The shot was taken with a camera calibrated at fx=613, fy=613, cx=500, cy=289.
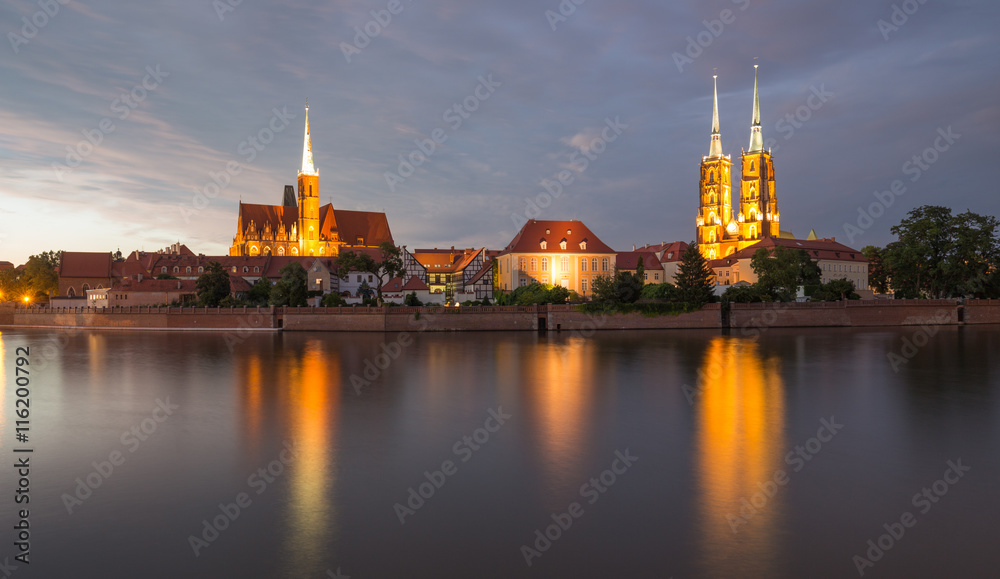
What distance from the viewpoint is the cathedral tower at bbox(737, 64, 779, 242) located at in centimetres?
10656

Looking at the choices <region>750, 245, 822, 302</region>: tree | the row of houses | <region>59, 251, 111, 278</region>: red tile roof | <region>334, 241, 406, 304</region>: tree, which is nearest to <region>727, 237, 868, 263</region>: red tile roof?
the row of houses

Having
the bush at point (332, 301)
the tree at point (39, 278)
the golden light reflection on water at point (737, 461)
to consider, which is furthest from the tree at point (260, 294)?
the golden light reflection on water at point (737, 461)

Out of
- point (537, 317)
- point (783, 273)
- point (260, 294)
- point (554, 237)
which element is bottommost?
point (537, 317)

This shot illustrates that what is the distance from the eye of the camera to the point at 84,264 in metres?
75.9

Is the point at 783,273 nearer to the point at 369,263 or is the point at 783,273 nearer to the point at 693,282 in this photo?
the point at 693,282

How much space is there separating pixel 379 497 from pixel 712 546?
5.40 meters

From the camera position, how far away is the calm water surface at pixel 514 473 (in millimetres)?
8125

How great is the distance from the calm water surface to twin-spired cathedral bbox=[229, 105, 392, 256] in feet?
251

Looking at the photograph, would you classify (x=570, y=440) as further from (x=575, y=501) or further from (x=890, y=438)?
(x=890, y=438)

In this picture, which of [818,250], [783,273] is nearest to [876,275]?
[818,250]

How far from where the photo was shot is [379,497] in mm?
10492

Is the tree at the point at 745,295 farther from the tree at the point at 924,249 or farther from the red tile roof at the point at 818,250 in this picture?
the red tile roof at the point at 818,250

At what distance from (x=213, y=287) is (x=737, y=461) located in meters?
57.9

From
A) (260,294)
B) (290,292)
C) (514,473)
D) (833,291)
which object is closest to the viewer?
(514,473)
